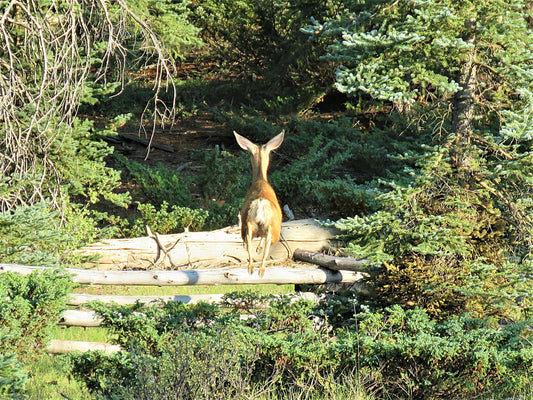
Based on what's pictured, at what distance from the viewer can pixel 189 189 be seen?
1608cm

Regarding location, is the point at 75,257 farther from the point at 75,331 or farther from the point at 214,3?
the point at 214,3

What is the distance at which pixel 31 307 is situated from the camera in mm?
7082

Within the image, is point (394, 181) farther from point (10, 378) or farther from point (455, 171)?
point (10, 378)

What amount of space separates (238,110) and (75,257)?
360 inches

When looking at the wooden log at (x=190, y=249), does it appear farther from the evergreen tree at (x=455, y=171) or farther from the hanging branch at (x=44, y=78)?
the evergreen tree at (x=455, y=171)

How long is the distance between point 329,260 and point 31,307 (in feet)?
18.2

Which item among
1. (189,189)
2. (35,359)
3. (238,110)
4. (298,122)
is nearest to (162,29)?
(189,189)

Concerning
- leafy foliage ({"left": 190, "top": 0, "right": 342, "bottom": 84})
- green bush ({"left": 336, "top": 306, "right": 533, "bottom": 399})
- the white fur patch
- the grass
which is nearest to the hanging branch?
the white fur patch

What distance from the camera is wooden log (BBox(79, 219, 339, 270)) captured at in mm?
11820

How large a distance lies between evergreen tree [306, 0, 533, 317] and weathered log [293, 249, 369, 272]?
2064mm

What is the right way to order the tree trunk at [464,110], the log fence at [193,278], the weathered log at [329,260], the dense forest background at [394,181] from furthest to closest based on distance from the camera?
the weathered log at [329,260] < the log fence at [193,278] < the tree trunk at [464,110] < the dense forest background at [394,181]

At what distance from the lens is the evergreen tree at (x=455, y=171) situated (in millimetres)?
8125

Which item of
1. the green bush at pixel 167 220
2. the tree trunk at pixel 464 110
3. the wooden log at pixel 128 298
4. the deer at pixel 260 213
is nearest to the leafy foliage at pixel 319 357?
the deer at pixel 260 213

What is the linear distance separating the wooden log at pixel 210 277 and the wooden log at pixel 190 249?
1494 mm
